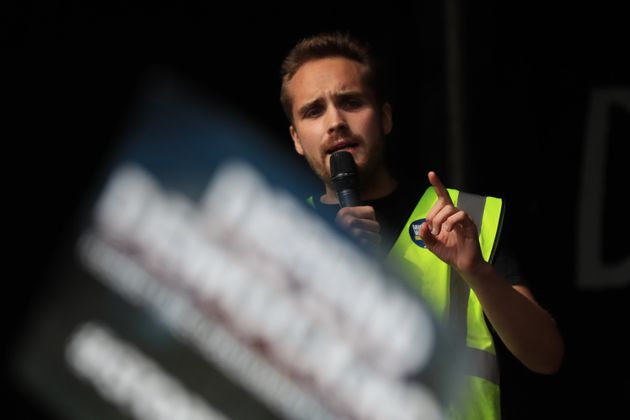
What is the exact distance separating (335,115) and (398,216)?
0.22m

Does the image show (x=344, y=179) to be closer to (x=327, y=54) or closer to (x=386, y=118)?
(x=386, y=118)

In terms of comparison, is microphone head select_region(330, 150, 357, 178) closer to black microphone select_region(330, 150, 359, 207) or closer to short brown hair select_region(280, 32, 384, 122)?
black microphone select_region(330, 150, 359, 207)

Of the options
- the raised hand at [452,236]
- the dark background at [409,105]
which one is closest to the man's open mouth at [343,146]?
the raised hand at [452,236]

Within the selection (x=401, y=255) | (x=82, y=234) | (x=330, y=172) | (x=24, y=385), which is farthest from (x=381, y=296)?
(x=24, y=385)

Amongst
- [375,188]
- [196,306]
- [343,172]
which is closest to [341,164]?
[343,172]

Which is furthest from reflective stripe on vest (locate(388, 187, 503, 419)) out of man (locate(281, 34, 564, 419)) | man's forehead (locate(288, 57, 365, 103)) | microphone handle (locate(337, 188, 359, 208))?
man's forehead (locate(288, 57, 365, 103))

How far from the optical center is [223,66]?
269cm

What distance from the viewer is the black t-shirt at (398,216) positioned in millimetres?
1400

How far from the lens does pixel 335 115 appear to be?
1393 mm

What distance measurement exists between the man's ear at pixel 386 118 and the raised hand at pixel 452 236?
0.91ft

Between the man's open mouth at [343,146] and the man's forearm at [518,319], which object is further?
the man's open mouth at [343,146]

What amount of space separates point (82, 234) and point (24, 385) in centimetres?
48

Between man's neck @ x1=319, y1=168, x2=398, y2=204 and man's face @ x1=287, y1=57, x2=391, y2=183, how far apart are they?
Answer: 0.11ft

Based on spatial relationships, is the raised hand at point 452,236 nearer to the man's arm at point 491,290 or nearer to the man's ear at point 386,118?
the man's arm at point 491,290
